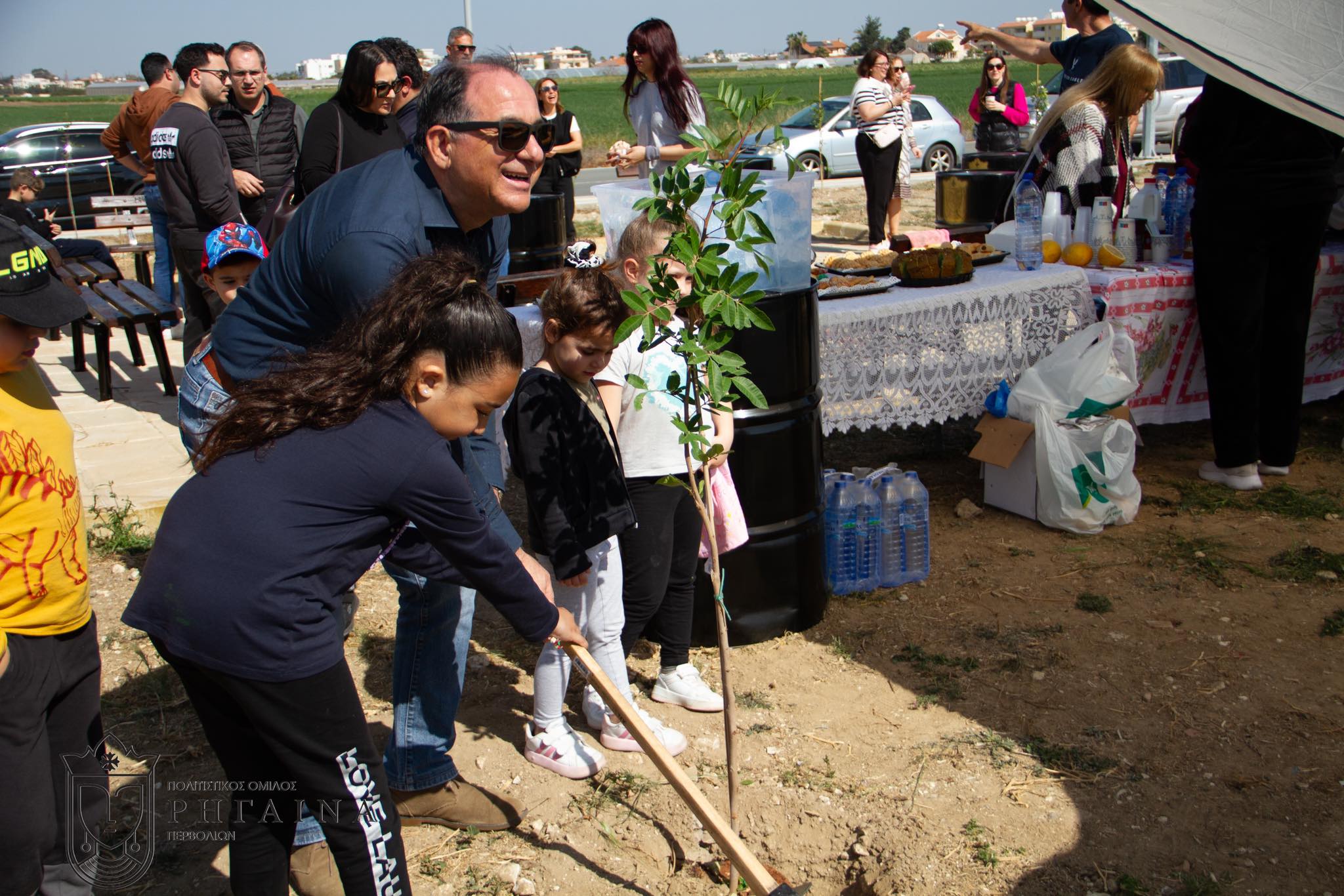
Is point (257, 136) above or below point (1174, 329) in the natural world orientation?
above

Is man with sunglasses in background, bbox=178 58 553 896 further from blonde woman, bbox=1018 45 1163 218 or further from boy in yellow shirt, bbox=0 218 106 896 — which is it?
blonde woman, bbox=1018 45 1163 218

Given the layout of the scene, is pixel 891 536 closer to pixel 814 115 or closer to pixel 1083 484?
pixel 1083 484

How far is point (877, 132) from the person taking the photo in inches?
374

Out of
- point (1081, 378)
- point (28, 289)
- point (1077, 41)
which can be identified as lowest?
point (1081, 378)

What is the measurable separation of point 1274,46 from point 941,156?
1701cm

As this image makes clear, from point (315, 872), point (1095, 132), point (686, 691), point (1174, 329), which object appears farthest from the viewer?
point (1095, 132)

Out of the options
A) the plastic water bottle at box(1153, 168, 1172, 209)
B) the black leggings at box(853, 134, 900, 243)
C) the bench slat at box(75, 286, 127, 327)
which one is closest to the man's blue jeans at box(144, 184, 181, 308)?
the bench slat at box(75, 286, 127, 327)

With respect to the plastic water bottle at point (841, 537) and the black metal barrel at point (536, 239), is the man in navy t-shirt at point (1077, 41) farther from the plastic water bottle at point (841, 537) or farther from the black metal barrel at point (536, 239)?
the plastic water bottle at point (841, 537)

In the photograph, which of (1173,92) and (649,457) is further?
(1173,92)

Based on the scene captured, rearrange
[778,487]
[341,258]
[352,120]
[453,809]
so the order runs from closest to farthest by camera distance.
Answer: [341,258], [453,809], [778,487], [352,120]

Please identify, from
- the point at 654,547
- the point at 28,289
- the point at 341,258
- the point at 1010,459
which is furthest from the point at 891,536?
the point at 28,289

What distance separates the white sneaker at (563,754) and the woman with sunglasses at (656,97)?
3.63 metres

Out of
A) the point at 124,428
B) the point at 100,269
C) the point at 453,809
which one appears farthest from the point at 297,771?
the point at 100,269

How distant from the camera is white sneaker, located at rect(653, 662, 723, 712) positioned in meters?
3.35
